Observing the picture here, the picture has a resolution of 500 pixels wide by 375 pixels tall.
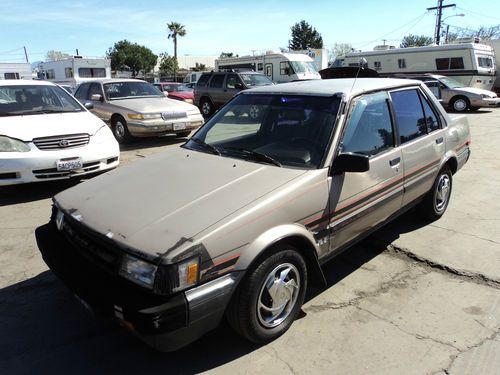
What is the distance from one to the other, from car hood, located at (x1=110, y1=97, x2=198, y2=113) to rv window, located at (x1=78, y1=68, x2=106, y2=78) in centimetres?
1399

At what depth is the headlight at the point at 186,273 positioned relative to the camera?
2.17 meters

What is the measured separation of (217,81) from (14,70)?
1462cm

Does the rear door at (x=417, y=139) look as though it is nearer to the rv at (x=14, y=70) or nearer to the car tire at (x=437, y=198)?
the car tire at (x=437, y=198)

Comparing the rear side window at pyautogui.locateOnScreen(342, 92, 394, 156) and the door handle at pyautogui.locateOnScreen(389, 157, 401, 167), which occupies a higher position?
the rear side window at pyautogui.locateOnScreen(342, 92, 394, 156)

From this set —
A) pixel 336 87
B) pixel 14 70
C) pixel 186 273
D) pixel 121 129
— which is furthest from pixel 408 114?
pixel 14 70

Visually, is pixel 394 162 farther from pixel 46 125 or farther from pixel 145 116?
pixel 145 116

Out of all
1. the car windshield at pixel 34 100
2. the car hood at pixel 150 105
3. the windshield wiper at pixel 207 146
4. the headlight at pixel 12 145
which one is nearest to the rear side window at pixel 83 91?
the car hood at pixel 150 105

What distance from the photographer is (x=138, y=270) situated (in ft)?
7.40

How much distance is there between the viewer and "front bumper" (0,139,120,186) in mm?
5309

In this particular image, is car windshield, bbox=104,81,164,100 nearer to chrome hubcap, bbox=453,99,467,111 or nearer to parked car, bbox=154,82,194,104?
parked car, bbox=154,82,194,104

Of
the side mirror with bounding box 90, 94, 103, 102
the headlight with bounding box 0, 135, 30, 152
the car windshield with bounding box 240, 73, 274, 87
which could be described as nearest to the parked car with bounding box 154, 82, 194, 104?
the car windshield with bounding box 240, 73, 274, 87

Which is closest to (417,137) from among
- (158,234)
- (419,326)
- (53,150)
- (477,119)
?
(419,326)

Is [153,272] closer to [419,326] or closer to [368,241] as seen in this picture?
[419,326]

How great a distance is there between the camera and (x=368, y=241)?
4.35 meters
